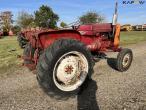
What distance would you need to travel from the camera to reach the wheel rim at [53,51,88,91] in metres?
4.85

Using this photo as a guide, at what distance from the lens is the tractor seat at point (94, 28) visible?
692cm

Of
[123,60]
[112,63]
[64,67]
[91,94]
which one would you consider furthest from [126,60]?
[64,67]

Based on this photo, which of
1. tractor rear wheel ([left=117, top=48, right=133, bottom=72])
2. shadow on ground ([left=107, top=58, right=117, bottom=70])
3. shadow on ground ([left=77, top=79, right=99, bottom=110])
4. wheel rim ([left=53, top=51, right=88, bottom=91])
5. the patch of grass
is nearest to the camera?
shadow on ground ([left=77, top=79, right=99, bottom=110])

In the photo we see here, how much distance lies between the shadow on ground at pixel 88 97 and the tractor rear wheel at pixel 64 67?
165 millimetres

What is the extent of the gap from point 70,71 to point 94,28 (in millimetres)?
2398

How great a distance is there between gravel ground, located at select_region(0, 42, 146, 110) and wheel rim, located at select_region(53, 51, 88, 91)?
0.25 meters

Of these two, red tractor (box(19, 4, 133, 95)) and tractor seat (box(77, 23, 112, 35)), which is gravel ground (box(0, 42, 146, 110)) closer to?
red tractor (box(19, 4, 133, 95))

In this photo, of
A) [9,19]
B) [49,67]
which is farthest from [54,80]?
[9,19]

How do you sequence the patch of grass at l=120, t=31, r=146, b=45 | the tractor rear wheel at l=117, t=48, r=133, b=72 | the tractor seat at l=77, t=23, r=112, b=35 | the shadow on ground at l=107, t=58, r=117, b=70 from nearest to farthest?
1. the tractor rear wheel at l=117, t=48, r=133, b=72
2. the tractor seat at l=77, t=23, r=112, b=35
3. the shadow on ground at l=107, t=58, r=117, b=70
4. the patch of grass at l=120, t=31, r=146, b=45

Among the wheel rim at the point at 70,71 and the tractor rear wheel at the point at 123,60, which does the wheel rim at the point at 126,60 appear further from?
the wheel rim at the point at 70,71

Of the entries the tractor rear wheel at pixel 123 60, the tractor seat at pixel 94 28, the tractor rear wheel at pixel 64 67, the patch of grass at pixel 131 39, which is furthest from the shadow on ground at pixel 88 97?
the patch of grass at pixel 131 39

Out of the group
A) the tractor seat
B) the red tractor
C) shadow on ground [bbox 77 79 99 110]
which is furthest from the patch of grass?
shadow on ground [bbox 77 79 99 110]

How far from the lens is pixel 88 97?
495cm

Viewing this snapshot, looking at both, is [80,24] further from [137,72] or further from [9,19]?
[9,19]
